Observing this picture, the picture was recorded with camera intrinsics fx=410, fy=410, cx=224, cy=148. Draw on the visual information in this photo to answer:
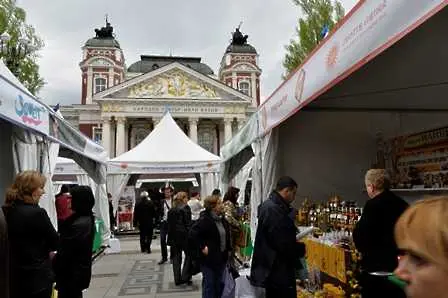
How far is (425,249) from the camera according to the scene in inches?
33.6

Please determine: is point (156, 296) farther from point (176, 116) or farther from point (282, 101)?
point (176, 116)

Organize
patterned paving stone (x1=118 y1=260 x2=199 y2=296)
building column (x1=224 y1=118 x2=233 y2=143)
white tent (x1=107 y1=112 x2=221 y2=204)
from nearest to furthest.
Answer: patterned paving stone (x1=118 y1=260 x2=199 y2=296) < white tent (x1=107 y1=112 x2=221 y2=204) < building column (x1=224 y1=118 x2=233 y2=143)

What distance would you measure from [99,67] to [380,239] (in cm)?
5193

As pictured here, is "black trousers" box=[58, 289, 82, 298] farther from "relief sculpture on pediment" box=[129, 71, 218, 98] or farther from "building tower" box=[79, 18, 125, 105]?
"building tower" box=[79, 18, 125, 105]

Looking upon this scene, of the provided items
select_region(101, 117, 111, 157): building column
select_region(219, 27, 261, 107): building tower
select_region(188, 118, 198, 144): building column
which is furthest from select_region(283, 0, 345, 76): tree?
select_region(219, 27, 261, 107): building tower

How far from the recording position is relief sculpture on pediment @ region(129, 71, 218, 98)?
→ 146 ft

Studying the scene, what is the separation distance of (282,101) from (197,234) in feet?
6.27

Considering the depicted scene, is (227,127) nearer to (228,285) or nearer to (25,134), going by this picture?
(25,134)

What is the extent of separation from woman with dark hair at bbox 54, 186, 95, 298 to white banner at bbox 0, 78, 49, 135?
3.88 feet

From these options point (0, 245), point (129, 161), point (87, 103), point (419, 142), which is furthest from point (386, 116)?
point (87, 103)

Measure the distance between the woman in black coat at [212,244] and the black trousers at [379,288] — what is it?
208 cm

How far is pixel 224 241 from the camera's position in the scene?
16.7 ft

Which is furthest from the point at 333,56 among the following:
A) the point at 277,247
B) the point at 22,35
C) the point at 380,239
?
the point at 22,35

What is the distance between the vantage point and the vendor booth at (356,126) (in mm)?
3908
